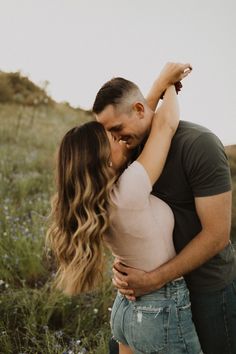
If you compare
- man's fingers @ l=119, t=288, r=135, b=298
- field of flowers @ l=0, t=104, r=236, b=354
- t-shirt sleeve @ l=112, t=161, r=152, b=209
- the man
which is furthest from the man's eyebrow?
field of flowers @ l=0, t=104, r=236, b=354

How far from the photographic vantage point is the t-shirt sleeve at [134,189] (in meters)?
2.02

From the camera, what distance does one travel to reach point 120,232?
2115 millimetres

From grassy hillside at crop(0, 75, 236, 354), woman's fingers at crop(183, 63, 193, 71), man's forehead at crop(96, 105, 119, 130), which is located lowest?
grassy hillside at crop(0, 75, 236, 354)

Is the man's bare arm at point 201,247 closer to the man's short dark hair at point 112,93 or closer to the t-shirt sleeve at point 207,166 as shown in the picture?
the t-shirt sleeve at point 207,166

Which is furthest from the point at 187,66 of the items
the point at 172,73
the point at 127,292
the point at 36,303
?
the point at 36,303

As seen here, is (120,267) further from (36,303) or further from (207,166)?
(36,303)

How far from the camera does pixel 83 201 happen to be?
7.18 ft

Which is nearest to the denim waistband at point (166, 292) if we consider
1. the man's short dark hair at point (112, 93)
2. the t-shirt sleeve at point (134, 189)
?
the t-shirt sleeve at point (134, 189)

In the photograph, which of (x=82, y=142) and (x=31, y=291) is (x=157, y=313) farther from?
(x=31, y=291)

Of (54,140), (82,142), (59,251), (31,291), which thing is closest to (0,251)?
(31,291)

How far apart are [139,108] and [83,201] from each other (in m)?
0.64

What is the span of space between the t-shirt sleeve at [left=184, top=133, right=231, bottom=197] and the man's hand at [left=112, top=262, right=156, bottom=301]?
463 millimetres

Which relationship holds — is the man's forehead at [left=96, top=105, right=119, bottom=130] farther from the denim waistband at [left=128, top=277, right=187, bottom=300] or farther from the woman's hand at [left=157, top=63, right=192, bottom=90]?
the denim waistband at [left=128, top=277, right=187, bottom=300]

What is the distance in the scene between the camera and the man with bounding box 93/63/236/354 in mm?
2088
